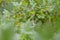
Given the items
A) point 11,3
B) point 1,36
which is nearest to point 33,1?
point 11,3

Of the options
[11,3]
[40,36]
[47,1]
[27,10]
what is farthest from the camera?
[11,3]

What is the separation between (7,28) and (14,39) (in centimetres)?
2

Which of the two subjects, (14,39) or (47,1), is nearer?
(14,39)

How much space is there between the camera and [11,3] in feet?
5.98

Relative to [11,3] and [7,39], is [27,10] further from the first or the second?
[7,39]

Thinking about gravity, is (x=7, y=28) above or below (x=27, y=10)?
below

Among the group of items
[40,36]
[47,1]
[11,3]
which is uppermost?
[11,3]

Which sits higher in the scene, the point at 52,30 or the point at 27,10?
the point at 27,10

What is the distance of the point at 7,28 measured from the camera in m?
0.21

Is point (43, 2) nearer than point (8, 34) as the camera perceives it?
No

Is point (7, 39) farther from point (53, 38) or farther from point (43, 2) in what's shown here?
point (43, 2)

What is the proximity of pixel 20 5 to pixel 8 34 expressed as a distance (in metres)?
1.53

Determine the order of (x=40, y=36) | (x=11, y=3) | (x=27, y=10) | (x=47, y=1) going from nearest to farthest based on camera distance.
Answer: (x=40, y=36) < (x=47, y=1) < (x=27, y=10) < (x=11, y=3)

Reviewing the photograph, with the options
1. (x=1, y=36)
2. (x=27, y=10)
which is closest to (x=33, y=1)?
(x=27, y=10)
